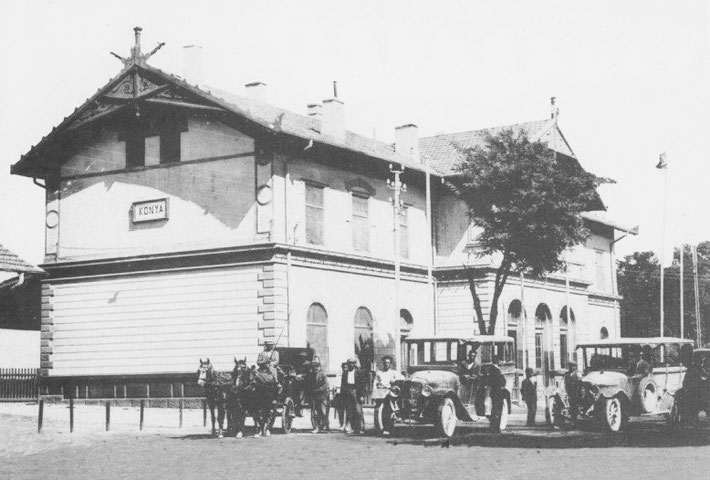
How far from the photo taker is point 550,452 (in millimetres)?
14719

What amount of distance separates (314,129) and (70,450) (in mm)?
17964

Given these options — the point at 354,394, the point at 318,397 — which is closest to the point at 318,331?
the point at 318,397

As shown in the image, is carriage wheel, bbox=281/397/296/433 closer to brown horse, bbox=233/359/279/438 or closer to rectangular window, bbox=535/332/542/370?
brown horse, bbox=233/359/279/438

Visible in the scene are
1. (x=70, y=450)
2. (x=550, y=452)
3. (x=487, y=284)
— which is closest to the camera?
(x=550, y=452)

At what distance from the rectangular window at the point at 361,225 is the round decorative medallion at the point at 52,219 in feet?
33.2

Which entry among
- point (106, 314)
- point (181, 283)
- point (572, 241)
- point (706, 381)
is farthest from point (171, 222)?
point (706, 381)

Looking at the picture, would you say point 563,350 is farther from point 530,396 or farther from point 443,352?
point 443,352

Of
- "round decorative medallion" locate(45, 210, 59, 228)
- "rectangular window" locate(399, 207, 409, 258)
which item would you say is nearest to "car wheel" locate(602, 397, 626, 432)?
"rectangular window" locate(399, 207, 409, 258)

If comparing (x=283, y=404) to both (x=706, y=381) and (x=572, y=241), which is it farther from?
(x=572, y=241)

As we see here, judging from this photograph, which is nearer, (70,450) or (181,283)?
(70,450)

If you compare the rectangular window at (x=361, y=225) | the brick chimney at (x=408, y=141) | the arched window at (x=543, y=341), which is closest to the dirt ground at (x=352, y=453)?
the rectangular window at (x=361, y=225)

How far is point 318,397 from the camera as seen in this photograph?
787 inches

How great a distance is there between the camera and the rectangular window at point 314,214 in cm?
2886

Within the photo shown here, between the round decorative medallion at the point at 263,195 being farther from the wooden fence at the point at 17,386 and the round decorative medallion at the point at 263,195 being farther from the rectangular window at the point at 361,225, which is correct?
the wooden fence at the point at 17,386
